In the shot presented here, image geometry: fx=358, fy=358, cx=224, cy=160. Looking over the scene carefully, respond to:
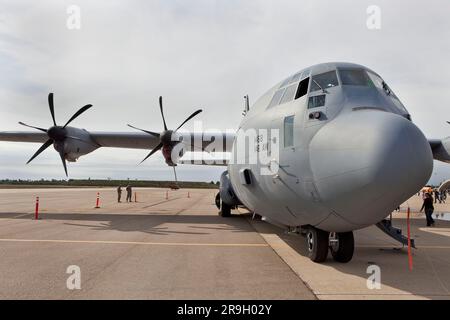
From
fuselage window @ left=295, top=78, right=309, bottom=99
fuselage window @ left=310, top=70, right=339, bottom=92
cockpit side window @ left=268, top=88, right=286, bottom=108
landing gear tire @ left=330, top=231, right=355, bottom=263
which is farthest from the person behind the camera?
cockpit side window @ left=268, top=88, right=286, bottom=108

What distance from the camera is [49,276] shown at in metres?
6.39

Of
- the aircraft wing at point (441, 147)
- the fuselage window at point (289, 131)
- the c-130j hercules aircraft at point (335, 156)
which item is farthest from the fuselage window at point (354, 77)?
the aircraft wing at point (441, 147)

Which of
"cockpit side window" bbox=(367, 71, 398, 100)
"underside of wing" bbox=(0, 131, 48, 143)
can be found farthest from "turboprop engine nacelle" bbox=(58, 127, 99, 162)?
"cockpit side window" bbox=(367, 71, 398, 100)

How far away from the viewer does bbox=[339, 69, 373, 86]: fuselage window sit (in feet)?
21.5

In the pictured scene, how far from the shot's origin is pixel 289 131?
6621mm

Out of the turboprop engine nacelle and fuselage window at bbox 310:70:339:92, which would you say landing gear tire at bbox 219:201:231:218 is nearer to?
the turboprop engine nacelle

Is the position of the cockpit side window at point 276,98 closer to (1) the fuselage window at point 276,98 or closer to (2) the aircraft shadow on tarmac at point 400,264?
(1) the fuselage window at point 276,98

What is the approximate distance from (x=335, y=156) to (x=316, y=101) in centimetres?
153

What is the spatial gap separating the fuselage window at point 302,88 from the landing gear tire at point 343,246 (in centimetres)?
296

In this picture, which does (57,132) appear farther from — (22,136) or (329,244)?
(329,244)

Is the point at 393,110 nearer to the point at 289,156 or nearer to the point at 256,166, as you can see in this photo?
the point at 289,156

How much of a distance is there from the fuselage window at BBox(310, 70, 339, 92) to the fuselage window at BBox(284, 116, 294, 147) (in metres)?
0.71

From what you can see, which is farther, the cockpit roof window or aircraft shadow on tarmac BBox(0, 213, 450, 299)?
the cockpit roof window

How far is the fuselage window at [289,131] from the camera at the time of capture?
6.49 metres
